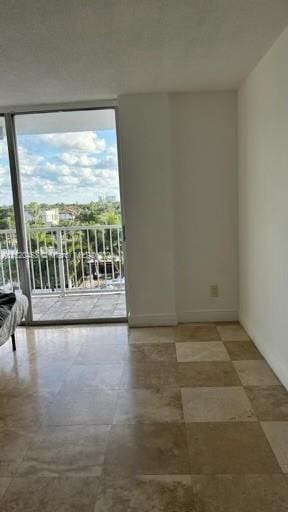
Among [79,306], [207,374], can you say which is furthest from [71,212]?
[207,374]

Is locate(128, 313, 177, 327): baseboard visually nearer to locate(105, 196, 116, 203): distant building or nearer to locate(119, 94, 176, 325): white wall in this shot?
locate(119, 94, 176, 325): white wall

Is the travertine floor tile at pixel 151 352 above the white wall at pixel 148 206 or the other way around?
the other way around

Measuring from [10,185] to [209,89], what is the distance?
2.12 m

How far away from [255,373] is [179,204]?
172 centimetres

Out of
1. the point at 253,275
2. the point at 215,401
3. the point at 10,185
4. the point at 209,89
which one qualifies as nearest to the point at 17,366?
the point at 215,401

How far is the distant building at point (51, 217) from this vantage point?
186 inches

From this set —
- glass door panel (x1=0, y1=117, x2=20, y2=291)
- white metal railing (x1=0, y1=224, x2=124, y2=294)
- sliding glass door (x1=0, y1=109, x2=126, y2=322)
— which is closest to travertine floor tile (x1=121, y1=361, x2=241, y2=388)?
sliding glass door (x1=0, y1=109, x2=126, y2=322)

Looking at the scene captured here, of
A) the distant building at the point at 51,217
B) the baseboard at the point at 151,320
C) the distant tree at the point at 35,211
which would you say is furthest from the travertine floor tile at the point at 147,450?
the distant building at the point at 51,217

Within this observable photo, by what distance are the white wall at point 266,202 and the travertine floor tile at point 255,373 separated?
0.21 ft

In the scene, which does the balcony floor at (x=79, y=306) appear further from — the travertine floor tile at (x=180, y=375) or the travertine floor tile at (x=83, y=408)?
the travertine floor tile at (x=83, y=408)

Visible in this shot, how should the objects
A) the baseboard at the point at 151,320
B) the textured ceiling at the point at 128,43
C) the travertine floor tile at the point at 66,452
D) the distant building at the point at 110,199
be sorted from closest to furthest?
the travertine floor tile at the point at 66,452 < the textured ceiling at the point at 128,43 < the baseboard at the point at 151,320 < the distant building at the point at 110,199

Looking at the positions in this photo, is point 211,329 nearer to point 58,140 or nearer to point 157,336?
point 157,336

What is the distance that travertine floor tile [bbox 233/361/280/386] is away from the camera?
245 cm

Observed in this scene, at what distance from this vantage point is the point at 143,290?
3660 mm
